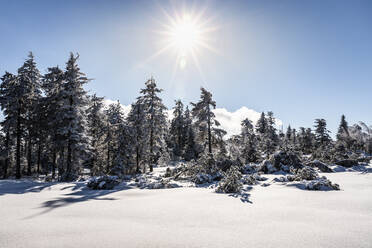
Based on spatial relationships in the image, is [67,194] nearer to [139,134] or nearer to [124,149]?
[124,149]

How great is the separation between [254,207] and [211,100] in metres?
20.0

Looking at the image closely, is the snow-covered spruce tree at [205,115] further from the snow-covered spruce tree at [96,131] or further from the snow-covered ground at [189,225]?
the snow-covered ground at [189,225]

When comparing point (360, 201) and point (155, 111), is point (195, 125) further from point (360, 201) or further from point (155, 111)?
point (360, 201)

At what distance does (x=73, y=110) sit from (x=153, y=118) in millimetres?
10359

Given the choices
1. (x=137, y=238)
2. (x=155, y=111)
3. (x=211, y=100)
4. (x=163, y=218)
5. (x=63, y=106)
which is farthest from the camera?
(x=155, y=111)

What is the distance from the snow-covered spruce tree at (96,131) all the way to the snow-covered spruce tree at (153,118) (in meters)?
5.76

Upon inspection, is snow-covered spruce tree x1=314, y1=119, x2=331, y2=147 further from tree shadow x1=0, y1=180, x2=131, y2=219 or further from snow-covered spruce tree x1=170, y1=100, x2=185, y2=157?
tree shadow x1=0, y1=180, x2=131, y2=219

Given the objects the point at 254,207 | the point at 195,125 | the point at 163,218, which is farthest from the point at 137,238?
the point at 195,125

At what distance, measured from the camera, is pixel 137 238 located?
2938 millimetres

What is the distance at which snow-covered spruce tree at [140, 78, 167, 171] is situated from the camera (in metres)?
24.9

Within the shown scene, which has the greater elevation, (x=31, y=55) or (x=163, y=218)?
(x=31, y=55)

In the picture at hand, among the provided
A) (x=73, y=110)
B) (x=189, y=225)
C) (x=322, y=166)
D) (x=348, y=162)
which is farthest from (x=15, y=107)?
(x=348, y=162)

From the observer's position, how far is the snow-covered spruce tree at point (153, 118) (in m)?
24.9

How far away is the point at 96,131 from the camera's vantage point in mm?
29516
